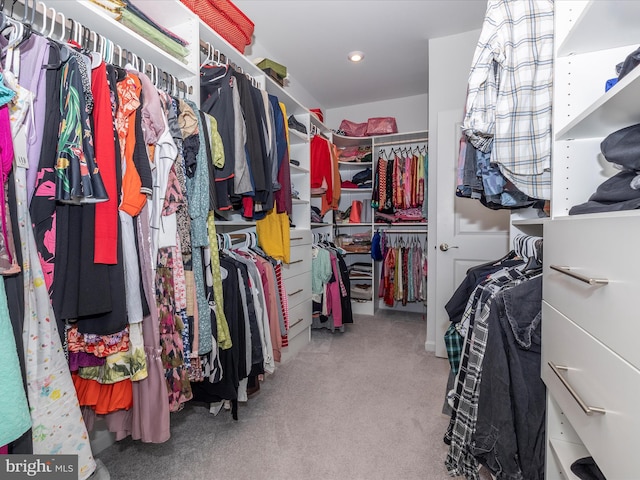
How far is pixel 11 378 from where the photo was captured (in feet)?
2.33

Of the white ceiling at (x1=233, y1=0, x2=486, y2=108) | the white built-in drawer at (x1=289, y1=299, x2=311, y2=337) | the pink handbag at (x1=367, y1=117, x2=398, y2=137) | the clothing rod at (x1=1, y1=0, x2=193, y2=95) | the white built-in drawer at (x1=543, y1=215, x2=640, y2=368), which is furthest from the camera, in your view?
the pink handbag at (x1=367, y1=117, x2=398, y2=137)

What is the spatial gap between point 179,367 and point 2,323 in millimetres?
603

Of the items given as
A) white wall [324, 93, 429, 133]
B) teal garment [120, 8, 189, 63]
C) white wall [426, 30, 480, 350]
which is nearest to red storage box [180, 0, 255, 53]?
teal garment [120, 8, 189, 63]

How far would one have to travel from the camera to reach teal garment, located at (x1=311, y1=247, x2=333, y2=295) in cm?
293

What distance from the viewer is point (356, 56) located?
286cm

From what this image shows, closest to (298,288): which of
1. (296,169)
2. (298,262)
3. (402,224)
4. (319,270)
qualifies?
(298,262)

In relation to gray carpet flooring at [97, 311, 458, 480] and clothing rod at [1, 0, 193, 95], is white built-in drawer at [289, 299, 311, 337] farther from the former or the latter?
clothing rod at [1, 0, 193, 95]

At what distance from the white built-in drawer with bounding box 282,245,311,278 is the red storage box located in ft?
4.66

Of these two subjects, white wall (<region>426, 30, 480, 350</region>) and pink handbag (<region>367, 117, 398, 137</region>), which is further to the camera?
pink handbag (<region>367, 117, 398, 137</region>)

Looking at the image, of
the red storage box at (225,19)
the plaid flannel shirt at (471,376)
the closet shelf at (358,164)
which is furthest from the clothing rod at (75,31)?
the closet shelf at (358,164)

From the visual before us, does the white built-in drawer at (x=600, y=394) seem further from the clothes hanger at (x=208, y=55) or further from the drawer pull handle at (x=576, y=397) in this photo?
the clothes hanger at (x=208, y=55)

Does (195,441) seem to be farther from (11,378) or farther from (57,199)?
(57,199)

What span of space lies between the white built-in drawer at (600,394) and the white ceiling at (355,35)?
2.28 metres

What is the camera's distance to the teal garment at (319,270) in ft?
9.61
